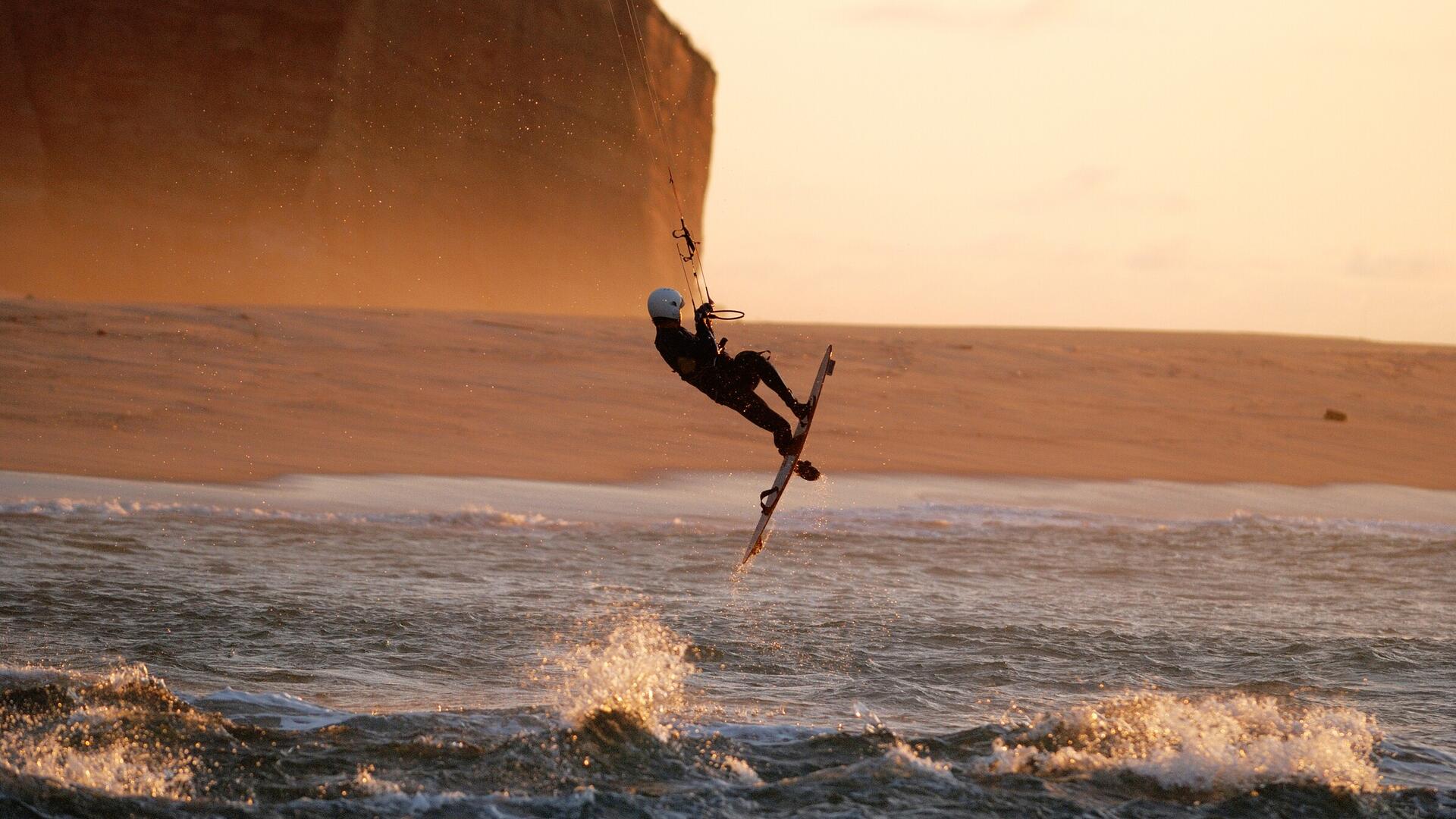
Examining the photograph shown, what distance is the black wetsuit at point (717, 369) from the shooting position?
1111 centimetres

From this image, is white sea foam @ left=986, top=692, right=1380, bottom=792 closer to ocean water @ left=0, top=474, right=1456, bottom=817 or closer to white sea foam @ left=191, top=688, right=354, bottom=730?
ocean water @ left=0, top=474, right=1456, bottom=817

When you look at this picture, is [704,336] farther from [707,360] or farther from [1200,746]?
[1200,746]

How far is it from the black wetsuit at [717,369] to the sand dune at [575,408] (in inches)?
323

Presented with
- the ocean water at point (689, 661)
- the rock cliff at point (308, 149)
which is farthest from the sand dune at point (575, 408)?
the rock cliff at point (308, 149)

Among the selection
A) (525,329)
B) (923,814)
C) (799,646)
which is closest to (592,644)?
(799,646)

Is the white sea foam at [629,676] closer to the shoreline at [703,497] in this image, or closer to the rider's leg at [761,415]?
the rider's leg at [761,415]

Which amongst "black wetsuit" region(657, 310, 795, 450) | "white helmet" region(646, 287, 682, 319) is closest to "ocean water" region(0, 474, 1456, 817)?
"black wetsuit" region(657, 310, 795, 450)

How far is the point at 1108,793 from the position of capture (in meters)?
8.10

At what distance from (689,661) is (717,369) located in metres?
2.34

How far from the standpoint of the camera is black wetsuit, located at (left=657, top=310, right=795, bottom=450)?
36.4 feet

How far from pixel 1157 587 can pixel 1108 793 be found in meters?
6.20

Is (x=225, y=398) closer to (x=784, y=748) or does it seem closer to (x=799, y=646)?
(x=799, y=646)

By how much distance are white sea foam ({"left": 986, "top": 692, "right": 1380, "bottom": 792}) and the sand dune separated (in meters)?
11.3

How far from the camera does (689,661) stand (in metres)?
10.6
